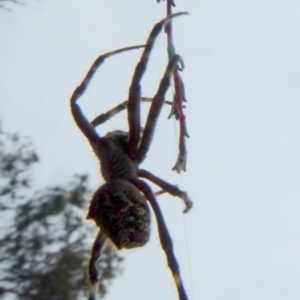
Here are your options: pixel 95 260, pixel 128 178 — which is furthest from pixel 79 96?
pixel 95 260

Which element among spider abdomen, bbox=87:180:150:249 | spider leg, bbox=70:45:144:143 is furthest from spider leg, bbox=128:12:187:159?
spider abdomen, bbox=87:180:150:249

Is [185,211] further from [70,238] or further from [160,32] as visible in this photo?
[70,238]

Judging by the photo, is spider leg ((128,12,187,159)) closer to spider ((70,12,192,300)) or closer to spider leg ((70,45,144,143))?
spider ((70,12,192,300))

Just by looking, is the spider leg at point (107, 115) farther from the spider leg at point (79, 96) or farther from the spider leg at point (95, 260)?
the spider leg at point (95, 260)

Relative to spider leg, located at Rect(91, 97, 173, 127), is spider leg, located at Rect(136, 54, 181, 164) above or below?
below

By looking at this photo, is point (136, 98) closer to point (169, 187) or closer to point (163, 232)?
point (169, 187)

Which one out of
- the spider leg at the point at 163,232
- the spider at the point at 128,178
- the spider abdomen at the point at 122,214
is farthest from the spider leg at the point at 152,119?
the spider abdomen at the point at 122,214
